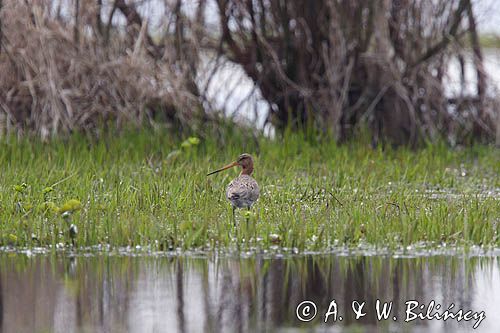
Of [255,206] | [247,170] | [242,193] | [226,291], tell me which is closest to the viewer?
[226,291]

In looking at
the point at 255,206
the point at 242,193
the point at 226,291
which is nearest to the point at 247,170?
the point at 255,206

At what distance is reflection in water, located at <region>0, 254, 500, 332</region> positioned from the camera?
468 cm

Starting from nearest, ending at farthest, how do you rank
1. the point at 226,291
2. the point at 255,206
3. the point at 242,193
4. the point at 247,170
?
the point at 226,291 → the point at 242,193 → the point at 255,206 → the point at 247,170

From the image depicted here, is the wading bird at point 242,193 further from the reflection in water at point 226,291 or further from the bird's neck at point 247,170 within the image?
the reflection in water at point 226,291

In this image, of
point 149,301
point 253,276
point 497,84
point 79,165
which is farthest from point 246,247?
point 497,84

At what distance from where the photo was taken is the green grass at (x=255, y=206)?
6477 mm

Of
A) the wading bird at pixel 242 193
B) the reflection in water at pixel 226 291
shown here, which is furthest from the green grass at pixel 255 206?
the reflection in water at pixel 226 291

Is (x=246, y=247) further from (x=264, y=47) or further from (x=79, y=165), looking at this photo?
(x=264, y=47)

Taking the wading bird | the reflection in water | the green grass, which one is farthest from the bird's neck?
the reflection in water

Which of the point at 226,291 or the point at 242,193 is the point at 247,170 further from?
the point at 226,291

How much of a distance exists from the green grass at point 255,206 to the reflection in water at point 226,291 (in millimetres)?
364

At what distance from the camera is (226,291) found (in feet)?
17.4

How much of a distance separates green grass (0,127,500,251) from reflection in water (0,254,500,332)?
1.19 feet

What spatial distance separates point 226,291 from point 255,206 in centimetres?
237
